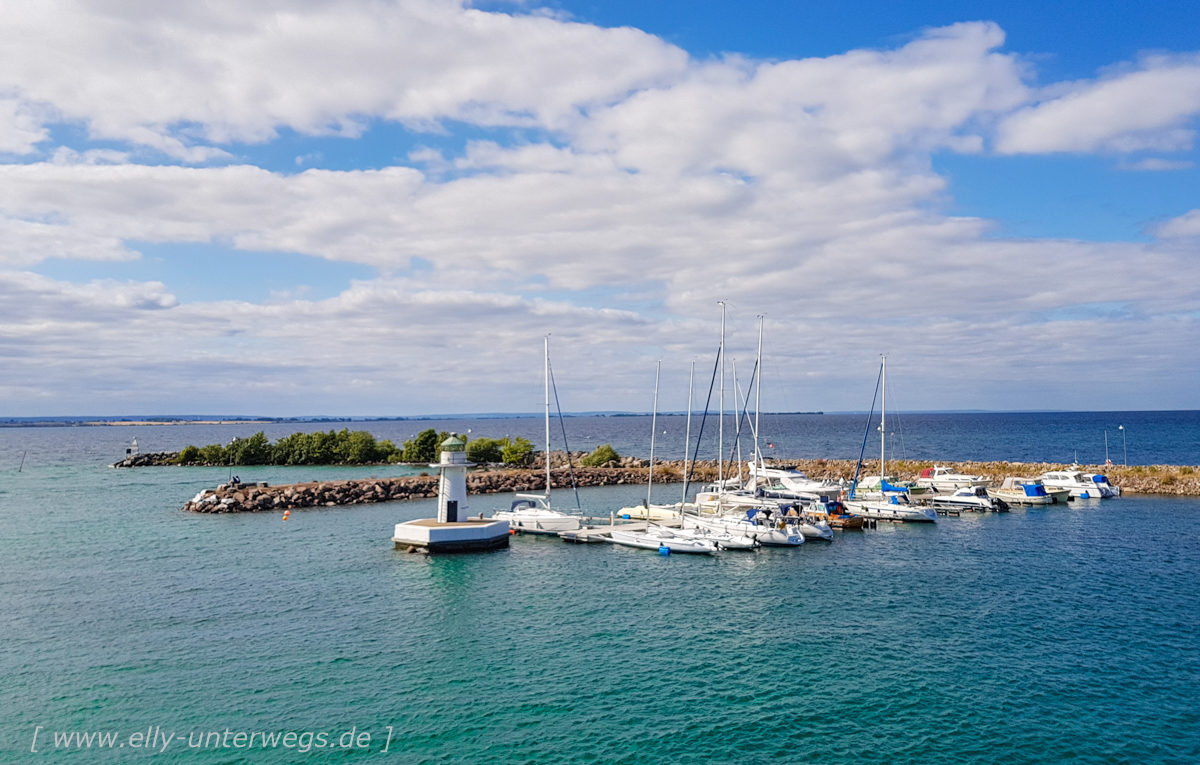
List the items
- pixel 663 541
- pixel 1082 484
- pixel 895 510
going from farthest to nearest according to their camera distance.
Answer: pixel 1082 484, pixel 895 510, pixel 663 541

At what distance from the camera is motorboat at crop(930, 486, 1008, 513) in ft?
211

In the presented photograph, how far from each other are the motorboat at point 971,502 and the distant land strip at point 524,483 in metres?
14.1

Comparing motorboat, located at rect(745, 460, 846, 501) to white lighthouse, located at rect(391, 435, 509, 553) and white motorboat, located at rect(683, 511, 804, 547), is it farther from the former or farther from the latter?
white lighthouse, located at rect(391, 435, 509, 553)

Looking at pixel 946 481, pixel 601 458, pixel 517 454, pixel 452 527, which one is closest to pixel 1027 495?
pixel 946 481

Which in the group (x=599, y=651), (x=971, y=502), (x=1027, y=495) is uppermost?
(x=1027, y=495)

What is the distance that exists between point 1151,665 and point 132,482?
100 metres

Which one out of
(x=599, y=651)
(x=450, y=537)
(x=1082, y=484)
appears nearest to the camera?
(x=599, y=651)

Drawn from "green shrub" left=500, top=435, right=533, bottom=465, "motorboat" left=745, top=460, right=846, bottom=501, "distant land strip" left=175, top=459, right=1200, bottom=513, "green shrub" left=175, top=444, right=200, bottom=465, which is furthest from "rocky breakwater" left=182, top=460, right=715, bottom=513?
"green shrub" left=175, top=444, right=200, bottom=465

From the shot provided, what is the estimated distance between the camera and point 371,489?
69688mm

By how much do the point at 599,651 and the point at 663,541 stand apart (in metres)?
19.9

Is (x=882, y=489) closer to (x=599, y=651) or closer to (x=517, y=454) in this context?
(x=517, y=454)

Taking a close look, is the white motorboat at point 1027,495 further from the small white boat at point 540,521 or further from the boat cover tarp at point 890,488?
the small white boat at point 540,521

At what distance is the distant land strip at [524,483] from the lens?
6450 centimetres

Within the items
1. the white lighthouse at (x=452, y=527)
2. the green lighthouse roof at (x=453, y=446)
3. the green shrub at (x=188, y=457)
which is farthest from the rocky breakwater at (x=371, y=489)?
the green shrub at (x=188, y=457)
